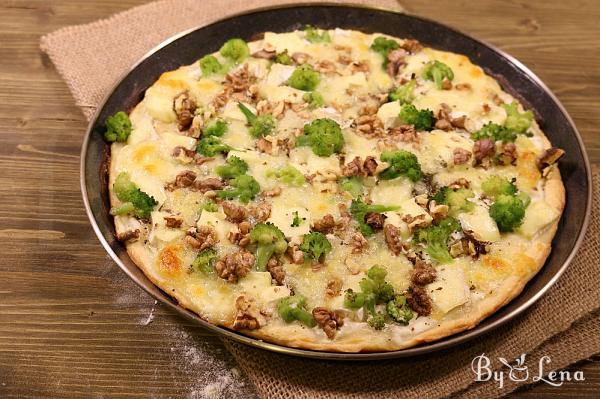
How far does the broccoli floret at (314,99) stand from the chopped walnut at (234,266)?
132 centimetres

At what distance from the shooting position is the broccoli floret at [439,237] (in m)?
3.47

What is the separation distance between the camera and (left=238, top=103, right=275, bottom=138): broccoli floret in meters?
4.05

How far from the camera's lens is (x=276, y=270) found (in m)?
3.36

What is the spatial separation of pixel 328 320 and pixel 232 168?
1.15 m

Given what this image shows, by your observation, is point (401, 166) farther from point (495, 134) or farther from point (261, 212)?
point (261, 212)

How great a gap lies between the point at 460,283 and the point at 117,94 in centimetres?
254

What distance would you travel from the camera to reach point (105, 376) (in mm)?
3355

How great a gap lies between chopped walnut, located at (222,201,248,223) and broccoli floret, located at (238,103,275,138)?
25.9 inches

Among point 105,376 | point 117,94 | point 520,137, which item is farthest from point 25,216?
point 520,137

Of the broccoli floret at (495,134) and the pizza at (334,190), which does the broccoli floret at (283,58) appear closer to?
the pizza at (334,190)

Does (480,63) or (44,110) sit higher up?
(480,63)

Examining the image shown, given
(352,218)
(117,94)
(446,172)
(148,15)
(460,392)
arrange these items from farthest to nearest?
(148,15) → (117,94) → (446,172) → (352,218) → (460,392)

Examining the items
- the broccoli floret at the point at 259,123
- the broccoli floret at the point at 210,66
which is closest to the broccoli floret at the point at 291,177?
the broccoli floret at the point at 259,123

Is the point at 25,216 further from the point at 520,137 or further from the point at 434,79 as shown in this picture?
the point at 520,137
